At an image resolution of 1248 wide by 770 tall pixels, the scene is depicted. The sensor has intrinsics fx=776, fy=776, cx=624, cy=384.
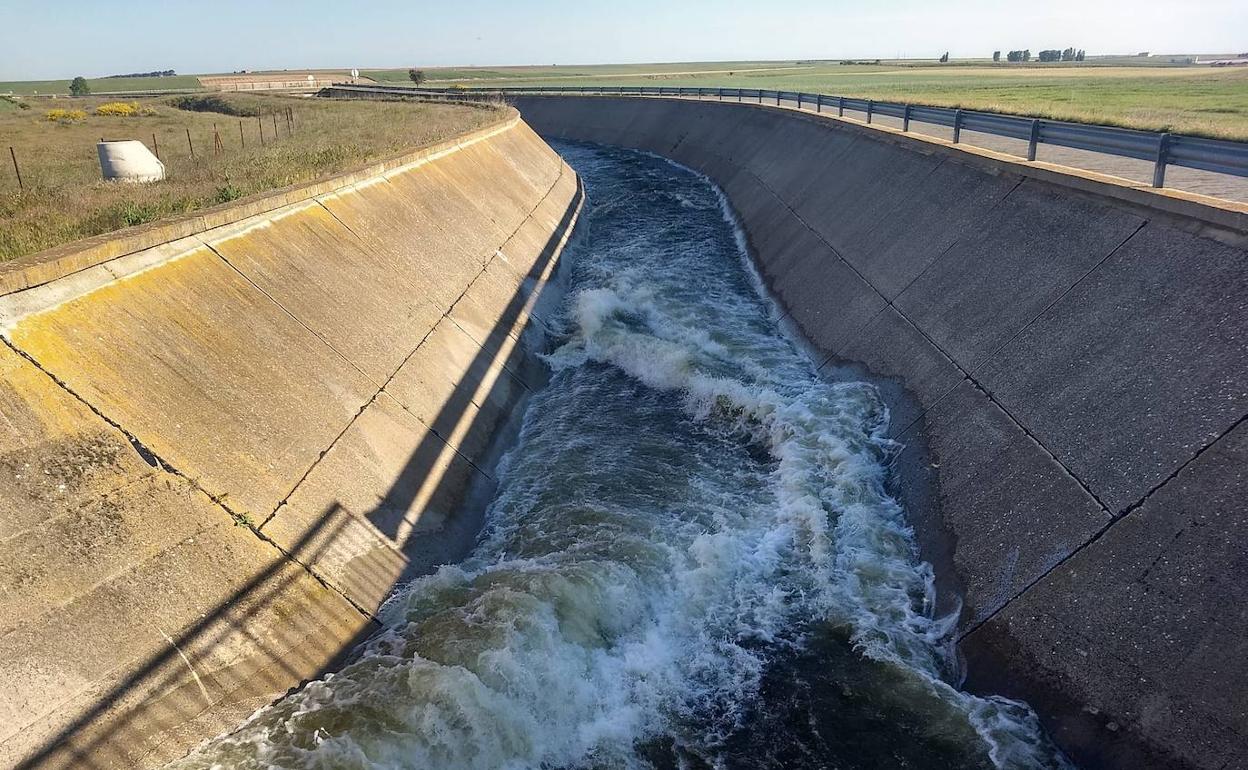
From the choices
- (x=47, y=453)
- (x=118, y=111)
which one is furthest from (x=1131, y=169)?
(x=118, y=111)

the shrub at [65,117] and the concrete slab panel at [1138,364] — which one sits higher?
the shrub at [65,117]

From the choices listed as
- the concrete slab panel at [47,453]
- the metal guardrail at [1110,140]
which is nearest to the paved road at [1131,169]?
the metal guardrail at [1110,140]

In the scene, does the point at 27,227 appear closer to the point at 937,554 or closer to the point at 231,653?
the point at 231,653

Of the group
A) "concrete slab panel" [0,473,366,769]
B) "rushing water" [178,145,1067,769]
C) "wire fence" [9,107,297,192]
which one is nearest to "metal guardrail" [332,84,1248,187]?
"rushing water" [178,145,1067,769]

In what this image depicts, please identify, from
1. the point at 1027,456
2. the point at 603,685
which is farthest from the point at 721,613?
Result: the point at 1027,456

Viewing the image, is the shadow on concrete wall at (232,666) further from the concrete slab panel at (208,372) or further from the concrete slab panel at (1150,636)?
the concrete slab panel at (1150,636)

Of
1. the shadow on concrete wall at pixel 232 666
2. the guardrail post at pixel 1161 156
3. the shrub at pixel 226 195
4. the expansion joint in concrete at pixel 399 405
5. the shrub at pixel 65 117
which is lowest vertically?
the shadow on concrete wall at pixel 232 666
